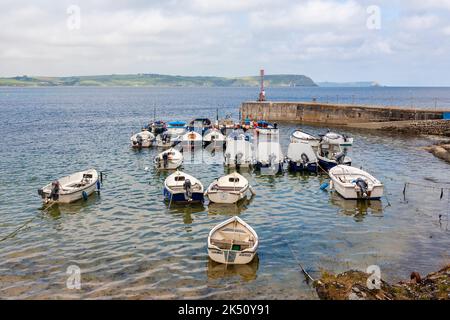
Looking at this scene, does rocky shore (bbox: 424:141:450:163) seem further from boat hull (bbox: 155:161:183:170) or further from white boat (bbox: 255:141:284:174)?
boat hull (bbox: 155:161:183:170)

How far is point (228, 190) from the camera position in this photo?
31516 millimetres

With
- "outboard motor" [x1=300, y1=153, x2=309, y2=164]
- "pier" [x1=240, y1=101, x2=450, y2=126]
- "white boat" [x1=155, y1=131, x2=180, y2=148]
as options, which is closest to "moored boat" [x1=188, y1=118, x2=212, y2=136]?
"white boat" [x1=155, y1=131, x2=180, y2=148]

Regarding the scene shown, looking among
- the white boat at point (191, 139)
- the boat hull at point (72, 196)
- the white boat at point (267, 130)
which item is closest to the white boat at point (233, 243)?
the boat hull at point (72, 196)

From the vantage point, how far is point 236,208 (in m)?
30.0

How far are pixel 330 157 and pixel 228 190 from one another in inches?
635

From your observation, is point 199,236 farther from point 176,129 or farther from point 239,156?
point 176,129

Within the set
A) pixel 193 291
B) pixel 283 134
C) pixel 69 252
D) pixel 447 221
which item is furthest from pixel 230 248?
pixel 283 134

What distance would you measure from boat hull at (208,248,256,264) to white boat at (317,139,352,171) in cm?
2324

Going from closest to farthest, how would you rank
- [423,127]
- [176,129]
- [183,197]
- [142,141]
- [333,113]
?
[183,197], [142,141], [176,129], [423,127], [333,113]

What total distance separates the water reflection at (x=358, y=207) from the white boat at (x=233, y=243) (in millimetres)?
10092

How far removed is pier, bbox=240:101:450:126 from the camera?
73.4 m

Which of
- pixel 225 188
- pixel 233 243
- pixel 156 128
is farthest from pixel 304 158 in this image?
pixel 156 128

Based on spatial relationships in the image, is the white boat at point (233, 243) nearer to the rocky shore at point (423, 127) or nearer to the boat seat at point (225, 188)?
the boat seat at point (225, 188)

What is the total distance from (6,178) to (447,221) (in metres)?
39.2
